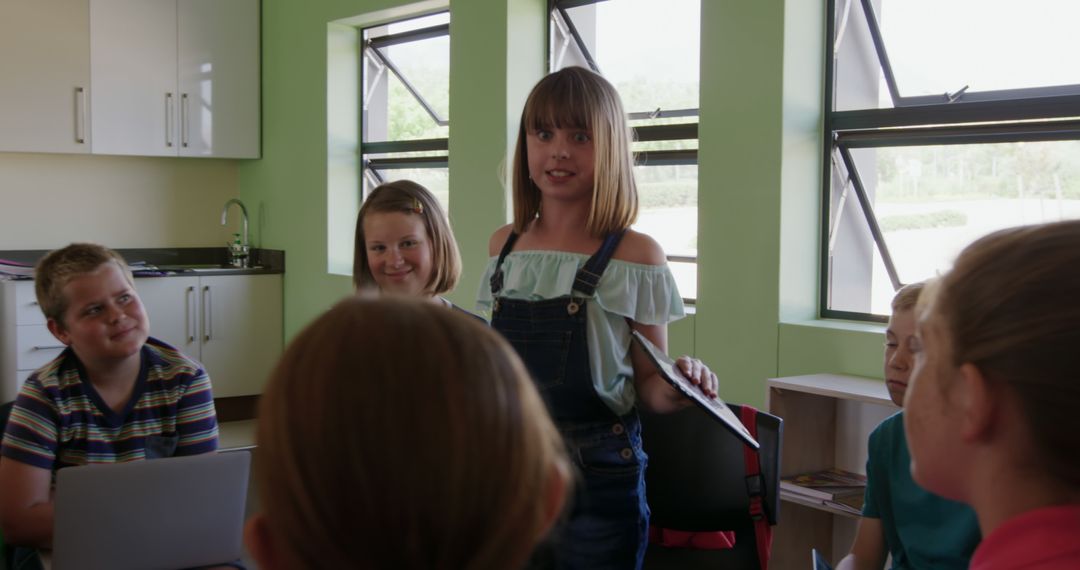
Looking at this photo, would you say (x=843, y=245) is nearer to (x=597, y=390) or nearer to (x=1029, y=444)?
(x=597, y=390)

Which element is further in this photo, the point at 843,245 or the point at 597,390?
the point at 843,245

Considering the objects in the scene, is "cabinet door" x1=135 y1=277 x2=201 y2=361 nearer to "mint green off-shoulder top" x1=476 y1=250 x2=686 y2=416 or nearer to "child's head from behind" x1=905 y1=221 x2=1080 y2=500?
"mint green off-shoulder top" x1=476 y1=250 x2=686 y2=416

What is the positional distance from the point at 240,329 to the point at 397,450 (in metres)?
5.15

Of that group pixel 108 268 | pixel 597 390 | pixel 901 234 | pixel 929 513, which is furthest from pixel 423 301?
pixel 901 234

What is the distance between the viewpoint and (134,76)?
5.34m

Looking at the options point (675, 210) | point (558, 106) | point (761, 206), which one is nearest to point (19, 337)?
point (675, 210)

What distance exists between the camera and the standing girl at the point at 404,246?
232 centimetres

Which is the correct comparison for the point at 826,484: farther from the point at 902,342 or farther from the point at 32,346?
the point at 32,346

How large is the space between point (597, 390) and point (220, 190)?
4.89 metres

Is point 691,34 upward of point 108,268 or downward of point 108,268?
upward

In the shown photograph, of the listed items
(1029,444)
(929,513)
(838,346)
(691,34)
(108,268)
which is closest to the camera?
(1029,444)

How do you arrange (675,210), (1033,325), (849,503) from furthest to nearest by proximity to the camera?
(675,210), (849,503), (1033,325)

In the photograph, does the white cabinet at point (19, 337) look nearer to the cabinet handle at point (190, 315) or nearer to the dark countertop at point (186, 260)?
the dark countertop at point (186, 260)

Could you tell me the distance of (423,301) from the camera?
722 millimetres
